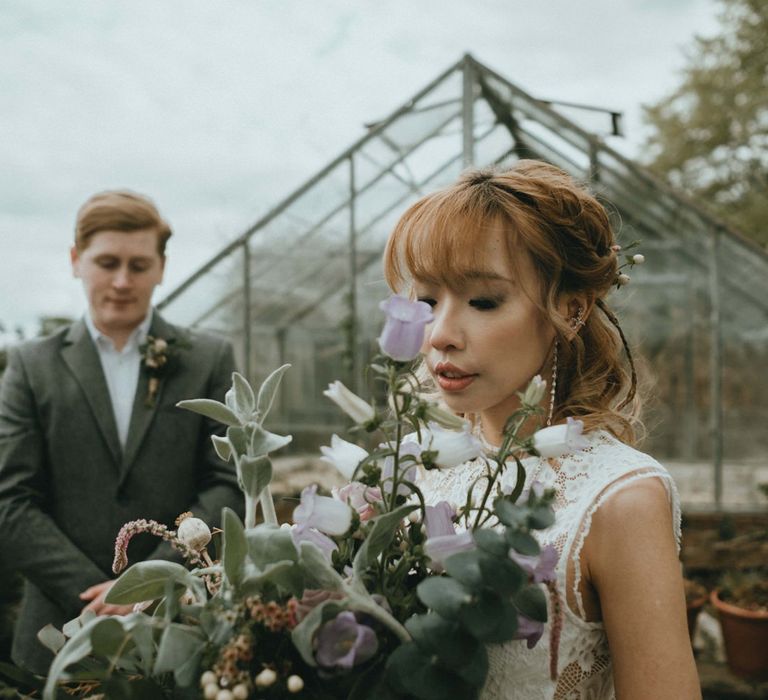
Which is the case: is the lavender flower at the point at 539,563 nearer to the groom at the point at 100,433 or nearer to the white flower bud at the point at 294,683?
the white flower bud at the point at 294,683

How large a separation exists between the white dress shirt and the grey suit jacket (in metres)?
0.05

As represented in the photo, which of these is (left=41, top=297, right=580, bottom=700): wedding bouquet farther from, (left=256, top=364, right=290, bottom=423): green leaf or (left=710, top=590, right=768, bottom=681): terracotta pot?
(left=710, top=590, right=768, bottom=681): terracotta pot

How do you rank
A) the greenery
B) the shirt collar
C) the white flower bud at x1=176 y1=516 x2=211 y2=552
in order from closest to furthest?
the white flower bud at x1=176 y1=516 x2=211 y2=552, the shirt collar, the greenery

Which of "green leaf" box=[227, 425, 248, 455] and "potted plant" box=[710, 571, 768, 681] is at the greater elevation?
"green leaf" box=[227, 425, 248, 455]

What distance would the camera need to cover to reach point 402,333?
64cm

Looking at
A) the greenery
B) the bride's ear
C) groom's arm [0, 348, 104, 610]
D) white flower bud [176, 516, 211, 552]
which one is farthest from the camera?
the greenery

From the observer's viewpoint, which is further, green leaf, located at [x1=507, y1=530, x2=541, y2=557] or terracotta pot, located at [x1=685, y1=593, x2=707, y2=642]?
terracotta pot, located at [x1=685, y1=593, x2=707, y2=642]

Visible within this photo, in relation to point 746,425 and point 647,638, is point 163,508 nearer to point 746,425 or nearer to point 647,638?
point 647,638

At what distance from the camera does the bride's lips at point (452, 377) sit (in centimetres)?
102

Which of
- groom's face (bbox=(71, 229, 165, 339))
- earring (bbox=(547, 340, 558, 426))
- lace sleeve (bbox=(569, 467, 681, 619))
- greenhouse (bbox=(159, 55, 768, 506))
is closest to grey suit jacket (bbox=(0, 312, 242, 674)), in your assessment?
groom's face (bbox=(71, 229, 165, 339))

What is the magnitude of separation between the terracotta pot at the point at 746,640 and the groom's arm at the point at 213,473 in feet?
11.6

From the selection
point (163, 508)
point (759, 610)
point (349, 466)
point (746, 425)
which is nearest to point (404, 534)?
point (349, 466)

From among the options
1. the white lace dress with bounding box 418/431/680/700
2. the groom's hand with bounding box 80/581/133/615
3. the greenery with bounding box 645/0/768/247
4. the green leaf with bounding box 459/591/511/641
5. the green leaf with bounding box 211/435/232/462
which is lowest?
the groom's hand with bounding box 80/581/133/615

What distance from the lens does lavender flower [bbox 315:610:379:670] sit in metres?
0.61
